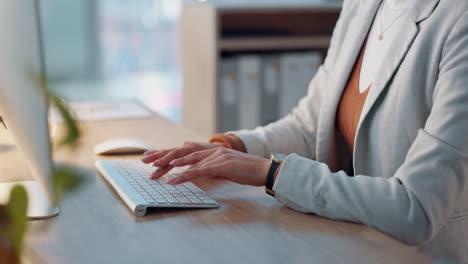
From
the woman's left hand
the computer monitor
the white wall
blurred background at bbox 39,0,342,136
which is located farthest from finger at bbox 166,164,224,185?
the white wall

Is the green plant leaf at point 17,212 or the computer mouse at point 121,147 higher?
the green plant leaf at point 17,212

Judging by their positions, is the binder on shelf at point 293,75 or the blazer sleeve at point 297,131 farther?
the binder on shelf at point 293,75

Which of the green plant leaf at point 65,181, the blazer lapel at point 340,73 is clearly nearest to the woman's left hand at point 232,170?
the blazer lapel at point 340,73

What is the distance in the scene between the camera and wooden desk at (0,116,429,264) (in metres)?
0.82

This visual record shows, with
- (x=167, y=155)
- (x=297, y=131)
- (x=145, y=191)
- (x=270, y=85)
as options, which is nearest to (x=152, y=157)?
(x=167, y=155)

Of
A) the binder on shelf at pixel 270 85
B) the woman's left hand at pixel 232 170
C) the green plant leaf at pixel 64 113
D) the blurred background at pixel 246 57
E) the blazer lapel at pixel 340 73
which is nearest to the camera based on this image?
the green plant leaf at pixel 64 113

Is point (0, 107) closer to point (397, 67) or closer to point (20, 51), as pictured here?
point (20, 51)

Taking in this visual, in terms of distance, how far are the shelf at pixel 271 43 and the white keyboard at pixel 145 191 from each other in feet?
5.58

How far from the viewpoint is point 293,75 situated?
3.02 metres

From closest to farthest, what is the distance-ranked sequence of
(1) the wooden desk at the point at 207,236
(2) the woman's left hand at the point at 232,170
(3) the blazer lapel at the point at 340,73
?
(1) the wooden desk at the point at 207,236 < (2) the woman's left hand at the point at 232,170 < (3) the blazer lapel at the point at 340,73

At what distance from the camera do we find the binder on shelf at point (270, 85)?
2.96 meters

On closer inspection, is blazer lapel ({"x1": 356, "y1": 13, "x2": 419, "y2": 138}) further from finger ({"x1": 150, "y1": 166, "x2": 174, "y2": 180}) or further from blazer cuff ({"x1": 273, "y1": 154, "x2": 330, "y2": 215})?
finger ({"x1": 150, "y1": 166, "x2": 174, "y2": 180})

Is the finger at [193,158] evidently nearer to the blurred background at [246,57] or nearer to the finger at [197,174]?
the finger at [197,174]

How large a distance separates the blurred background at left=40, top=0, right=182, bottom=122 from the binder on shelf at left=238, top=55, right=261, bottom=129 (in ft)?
4.71
